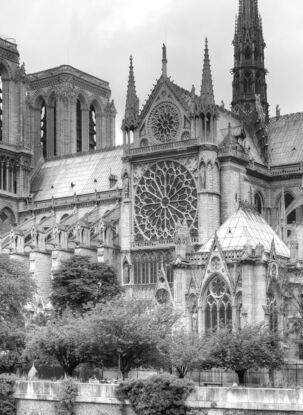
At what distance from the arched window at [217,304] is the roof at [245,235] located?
281 cm

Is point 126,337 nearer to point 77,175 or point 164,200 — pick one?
point 164,200

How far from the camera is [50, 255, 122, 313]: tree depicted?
90.8 metres

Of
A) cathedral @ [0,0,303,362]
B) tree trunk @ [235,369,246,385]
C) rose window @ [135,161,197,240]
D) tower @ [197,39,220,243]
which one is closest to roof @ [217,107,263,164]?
cathedral @ [0,0,303,362]

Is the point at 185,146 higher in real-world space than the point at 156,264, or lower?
higher

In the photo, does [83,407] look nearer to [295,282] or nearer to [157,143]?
[295,282]

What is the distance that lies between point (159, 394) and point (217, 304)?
22294mm

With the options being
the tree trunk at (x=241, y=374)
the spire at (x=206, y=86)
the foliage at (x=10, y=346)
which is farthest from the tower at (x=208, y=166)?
the tree trunk at (x=241, y=374)

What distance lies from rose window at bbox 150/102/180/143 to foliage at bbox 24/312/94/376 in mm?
39816

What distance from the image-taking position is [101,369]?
64375 mm

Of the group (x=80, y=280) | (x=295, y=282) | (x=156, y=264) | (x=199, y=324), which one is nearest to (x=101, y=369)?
(x=199, y=324)

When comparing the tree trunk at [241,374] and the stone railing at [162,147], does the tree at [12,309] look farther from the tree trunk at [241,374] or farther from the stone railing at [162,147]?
the stone railing at [162,147]

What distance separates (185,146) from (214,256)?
28767 millimetres

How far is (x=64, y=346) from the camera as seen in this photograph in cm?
6166

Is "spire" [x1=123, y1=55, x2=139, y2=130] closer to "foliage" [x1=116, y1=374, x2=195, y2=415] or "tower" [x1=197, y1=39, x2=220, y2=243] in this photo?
"tower" [x1=197, y1=39, x2=220, y2=243]
